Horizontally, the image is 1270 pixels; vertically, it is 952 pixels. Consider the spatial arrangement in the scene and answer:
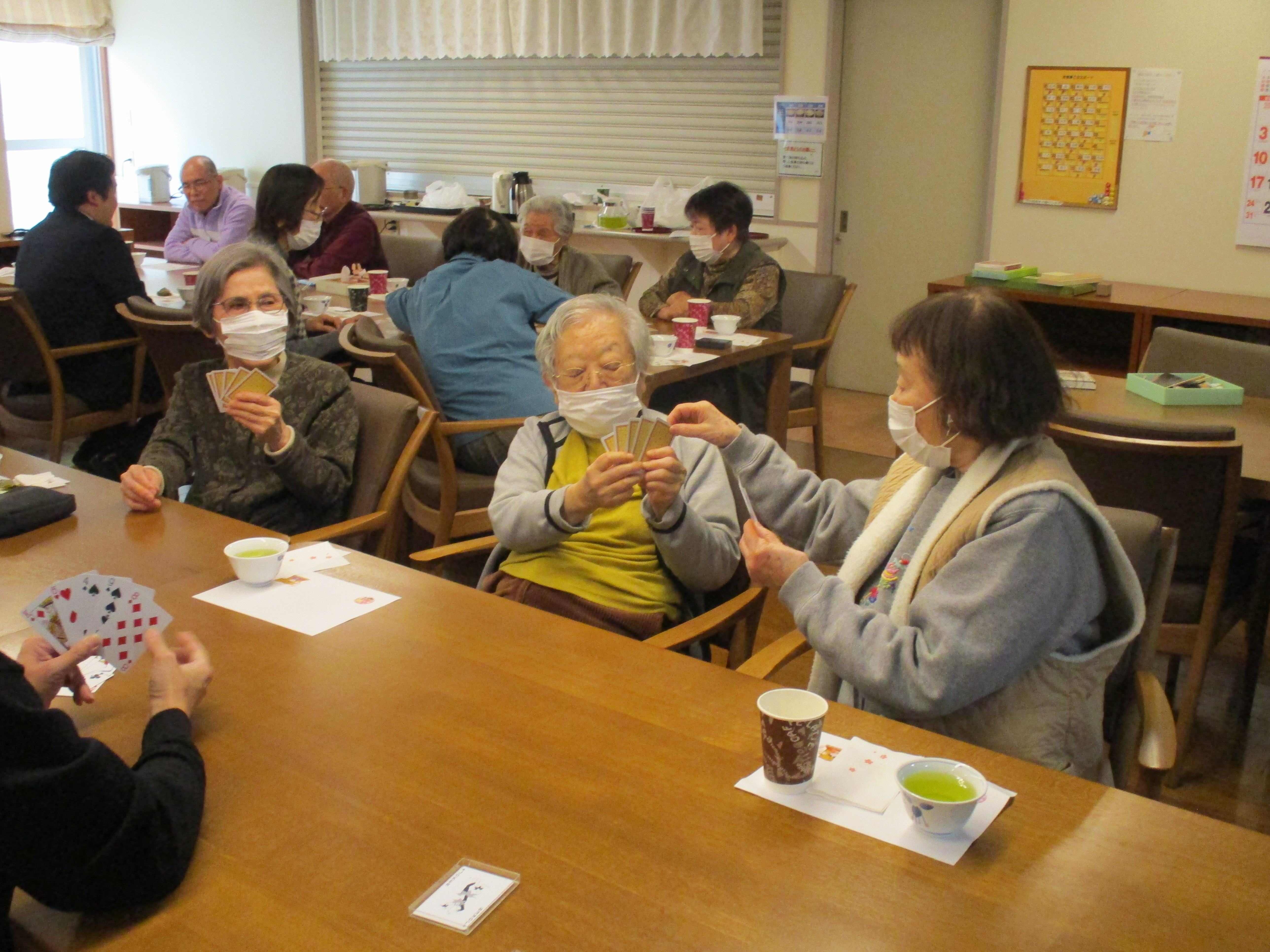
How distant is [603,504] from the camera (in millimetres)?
2039

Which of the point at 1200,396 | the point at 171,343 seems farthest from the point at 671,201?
the point at 1200,396

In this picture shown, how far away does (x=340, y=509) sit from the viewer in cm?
256

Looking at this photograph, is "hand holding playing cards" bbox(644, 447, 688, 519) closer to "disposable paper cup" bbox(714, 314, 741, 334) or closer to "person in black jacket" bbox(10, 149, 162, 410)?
"disposable paper cup" bbox(714, 314, 741, 334)

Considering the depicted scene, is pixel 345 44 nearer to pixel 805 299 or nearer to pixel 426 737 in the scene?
pixel 805 299

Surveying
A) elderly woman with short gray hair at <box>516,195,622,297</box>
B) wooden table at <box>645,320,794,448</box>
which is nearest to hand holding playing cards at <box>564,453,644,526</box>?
wooden table at <box>645,320,794,448</box>

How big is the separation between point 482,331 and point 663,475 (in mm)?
1720

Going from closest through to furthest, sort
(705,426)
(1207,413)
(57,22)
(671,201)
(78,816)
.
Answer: (78,816) → (705,426) → (1207,413) → (671,201) → (57,22)

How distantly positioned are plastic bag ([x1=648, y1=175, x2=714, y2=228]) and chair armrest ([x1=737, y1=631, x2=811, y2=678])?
499 cm

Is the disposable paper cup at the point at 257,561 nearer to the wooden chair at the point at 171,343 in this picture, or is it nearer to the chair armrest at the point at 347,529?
the chair armrest at the point at 347,529

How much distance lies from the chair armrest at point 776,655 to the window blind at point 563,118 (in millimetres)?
5080

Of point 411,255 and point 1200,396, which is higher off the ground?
point 411,255

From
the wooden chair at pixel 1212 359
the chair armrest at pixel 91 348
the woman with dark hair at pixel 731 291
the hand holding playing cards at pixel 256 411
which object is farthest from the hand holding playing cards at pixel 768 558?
the chair armrest at pixel 91 348

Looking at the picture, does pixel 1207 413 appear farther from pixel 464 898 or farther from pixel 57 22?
pixel 57 22

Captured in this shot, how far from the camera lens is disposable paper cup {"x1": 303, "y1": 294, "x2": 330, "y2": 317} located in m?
4.43
